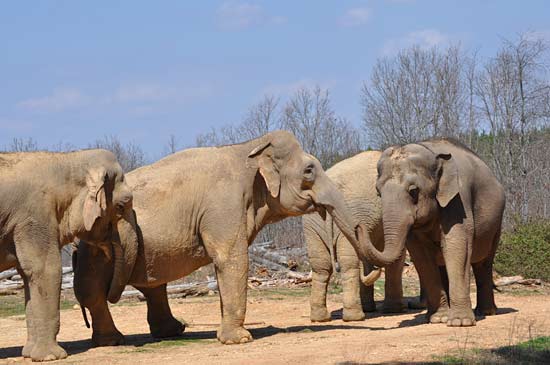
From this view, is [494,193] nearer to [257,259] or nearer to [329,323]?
[329,323]

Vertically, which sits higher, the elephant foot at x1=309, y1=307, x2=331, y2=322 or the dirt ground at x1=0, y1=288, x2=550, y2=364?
the elephant foot at x1=309, y1=307, x2=331, y2=322

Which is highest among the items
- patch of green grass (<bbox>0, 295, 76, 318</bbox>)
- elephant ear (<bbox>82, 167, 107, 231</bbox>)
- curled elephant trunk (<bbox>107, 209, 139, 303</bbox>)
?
elephant ear (<bbox>82, 167, 107, 231</bbox>)

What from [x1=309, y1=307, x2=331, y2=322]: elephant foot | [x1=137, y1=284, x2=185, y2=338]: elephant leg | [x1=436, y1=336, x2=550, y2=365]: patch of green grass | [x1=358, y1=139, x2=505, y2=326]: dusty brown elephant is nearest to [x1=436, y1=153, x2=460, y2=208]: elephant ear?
[x1=358, y1=139, x2=505, y2=326]: dusty brown elephant

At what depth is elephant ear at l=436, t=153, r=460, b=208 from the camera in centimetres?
1354

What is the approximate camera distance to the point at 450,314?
13312mm

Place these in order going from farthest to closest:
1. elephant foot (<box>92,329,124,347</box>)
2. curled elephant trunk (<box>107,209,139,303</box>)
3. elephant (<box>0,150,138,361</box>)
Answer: elephant foot (<box>92,329,124,347</box>), curled elephant trunk (<box>107,209,139,303</box>), elephant (<box>0,150,138,361</box>)

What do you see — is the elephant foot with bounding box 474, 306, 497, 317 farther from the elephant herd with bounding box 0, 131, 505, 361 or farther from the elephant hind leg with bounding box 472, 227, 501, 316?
the elephant herd with bounding box 0, 131, 505, 361

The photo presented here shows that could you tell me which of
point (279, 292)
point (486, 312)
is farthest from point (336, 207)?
point (279, 292)

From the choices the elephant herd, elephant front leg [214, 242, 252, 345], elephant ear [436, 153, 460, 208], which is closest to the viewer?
the elephant herd

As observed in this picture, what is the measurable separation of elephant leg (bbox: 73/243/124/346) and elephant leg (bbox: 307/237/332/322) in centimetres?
352

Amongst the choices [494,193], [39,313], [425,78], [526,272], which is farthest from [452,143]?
[425,78]

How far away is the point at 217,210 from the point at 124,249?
1.27 m

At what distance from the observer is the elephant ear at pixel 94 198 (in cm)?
1181

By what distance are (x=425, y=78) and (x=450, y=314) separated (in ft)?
108
